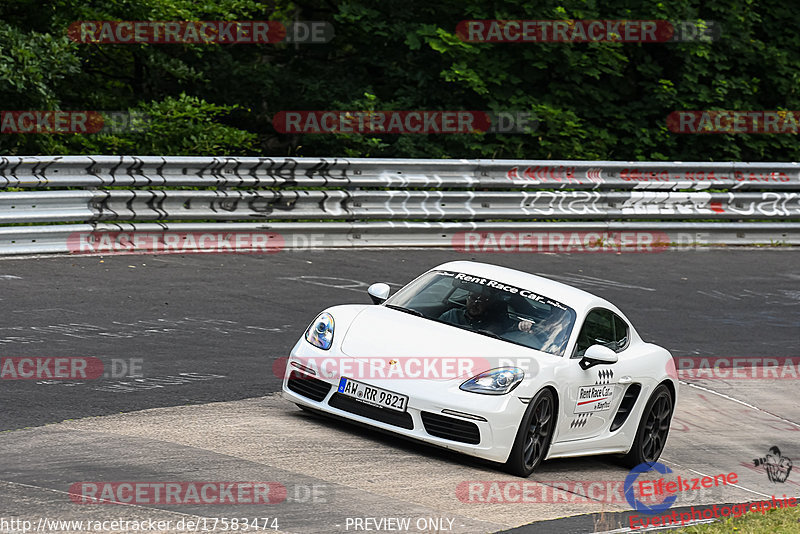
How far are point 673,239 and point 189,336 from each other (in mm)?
11125

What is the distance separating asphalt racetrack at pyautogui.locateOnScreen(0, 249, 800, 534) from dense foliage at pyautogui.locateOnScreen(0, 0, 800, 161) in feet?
17.6

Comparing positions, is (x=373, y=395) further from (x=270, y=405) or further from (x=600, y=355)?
(x=600, y=355)

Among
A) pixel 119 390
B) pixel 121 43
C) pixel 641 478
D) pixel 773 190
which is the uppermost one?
pixel 121 43

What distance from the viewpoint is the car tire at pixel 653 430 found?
363 inches

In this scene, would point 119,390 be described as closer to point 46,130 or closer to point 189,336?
point 189,336

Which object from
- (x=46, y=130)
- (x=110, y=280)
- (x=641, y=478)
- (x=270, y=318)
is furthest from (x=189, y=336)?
(x=46, y=130)

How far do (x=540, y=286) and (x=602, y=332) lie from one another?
1.95ft

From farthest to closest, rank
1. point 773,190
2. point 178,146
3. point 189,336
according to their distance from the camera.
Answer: point 773,190 → point 178,146 → point 189,336

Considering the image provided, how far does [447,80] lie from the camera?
21031mm

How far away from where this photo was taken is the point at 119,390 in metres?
8.68

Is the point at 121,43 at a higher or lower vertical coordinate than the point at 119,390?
higher

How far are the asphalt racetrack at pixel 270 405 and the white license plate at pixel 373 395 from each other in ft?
1.03

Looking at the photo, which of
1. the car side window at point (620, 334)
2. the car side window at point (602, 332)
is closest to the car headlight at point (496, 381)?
the car side window at point (602, 332)

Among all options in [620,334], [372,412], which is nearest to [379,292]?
[372,412]
